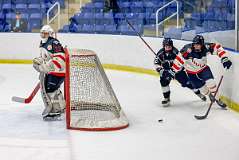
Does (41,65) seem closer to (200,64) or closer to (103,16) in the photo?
(200,64)

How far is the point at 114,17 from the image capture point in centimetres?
1088

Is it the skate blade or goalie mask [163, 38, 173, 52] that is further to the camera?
goalie mask [163, 38, 173, 52]

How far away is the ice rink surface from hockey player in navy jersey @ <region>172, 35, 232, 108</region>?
232 mm

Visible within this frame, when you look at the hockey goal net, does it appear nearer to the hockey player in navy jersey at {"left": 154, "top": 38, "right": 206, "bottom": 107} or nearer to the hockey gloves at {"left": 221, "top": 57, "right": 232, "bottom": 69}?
the hockey player in navy jersey at {"left": 154, "top": 38, "right": 206, "bottom": 107}

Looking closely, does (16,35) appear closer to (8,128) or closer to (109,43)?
(109,43)

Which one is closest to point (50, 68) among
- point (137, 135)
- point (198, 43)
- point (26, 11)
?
point (137, 135)

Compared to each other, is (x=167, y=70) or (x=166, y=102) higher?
(x=167, y=70)

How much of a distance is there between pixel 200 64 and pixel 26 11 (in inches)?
244

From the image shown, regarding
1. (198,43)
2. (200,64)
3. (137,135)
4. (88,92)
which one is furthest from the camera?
(200,64)

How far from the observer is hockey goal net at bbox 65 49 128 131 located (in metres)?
5.53

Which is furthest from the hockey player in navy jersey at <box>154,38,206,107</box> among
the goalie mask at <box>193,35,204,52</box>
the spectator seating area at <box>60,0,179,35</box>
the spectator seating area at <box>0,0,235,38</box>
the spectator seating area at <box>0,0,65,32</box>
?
the spectator seating area at <box>0,0,65,32</box>

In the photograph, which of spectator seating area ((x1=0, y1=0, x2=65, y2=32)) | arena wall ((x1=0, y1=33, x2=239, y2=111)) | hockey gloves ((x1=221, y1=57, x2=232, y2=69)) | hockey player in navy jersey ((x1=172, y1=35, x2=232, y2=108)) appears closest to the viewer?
hockey gloves ((x1=221, y1=57, x2=232, y2=69))

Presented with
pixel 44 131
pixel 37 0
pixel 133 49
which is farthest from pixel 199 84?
pixel 37 0

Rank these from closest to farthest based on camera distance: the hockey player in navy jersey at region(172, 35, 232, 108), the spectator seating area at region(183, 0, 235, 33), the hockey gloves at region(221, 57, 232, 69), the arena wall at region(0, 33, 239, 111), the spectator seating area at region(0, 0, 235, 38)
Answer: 1. the hockey gloves at region(221, 57, 232, 69)
2. the hockey player in navy jersey at region(172, 35, 232, 108)
3. the spectator seating area at region(183, 0, 235, 33)
4. the spectator seating area at region(0, 0, 235, 38)
5. the arena wall at region(0, 33, 239, 111)
